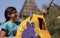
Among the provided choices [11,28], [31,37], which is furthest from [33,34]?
[11,28]

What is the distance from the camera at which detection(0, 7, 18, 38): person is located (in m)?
2.69

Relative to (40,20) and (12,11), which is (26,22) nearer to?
(40,20)

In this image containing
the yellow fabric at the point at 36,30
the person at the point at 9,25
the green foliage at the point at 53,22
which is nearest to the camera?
the yellow fabric at the point at 36,30

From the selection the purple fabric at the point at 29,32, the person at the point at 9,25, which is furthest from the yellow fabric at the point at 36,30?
the person at the point at 9,25

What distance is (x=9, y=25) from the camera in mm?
2742

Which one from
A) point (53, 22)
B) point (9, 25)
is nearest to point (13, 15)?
point (9, 25)

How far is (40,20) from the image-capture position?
2445mm

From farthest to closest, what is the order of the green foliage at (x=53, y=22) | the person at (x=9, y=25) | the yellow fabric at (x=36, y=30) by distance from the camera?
the green foliage at (x=53, y=22), the person at (x=9, y=25), the yellow fabric at (x=36, y=30)

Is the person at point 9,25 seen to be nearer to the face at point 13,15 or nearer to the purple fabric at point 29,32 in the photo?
the face at point 13,15

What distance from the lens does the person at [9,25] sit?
2694mm

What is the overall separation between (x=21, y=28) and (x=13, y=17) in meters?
0.33

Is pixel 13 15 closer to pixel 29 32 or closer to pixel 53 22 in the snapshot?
pixel 29 32

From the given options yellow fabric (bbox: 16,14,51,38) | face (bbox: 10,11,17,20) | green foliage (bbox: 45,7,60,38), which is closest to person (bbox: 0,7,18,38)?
face (bbox: 10,11,17,20)

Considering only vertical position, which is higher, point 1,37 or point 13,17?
point 13,17
